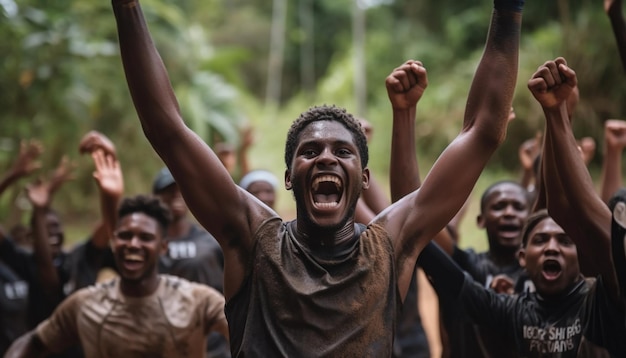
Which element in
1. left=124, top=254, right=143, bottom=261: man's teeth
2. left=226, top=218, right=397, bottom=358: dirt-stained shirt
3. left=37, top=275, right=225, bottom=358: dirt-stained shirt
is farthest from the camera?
left=124, top=254, right=143, bottom=261: man's teeth

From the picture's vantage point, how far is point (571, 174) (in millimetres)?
3656

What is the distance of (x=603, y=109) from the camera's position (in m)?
16.3

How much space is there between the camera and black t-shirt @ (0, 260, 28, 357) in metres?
6.89

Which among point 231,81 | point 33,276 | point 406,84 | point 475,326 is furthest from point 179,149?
point 231,81

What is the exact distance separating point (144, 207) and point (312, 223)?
7.29 feet

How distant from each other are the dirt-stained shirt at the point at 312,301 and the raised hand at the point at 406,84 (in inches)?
26.9

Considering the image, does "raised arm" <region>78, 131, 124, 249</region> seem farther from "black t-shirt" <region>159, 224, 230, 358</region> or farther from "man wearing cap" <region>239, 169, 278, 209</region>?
"man wearing cap" <region>239, 169, 278, 209</region>

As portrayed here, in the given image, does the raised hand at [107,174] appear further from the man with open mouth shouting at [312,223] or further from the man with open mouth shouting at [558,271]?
the man with open mouth shouting at [312,223]

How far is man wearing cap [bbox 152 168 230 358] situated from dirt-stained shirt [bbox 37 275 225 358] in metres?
1.61

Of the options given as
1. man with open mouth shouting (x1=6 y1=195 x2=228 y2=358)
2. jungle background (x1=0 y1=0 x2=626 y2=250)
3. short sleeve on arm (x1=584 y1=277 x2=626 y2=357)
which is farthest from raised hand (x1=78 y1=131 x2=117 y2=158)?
jungle background (x1=0 y1=0 x2=626 y2=250)

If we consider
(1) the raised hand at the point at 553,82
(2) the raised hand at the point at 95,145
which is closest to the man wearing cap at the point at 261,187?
(2) the raised hand at the point at 95,145

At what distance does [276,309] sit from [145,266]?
78.5 inches

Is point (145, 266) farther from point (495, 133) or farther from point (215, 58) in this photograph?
point (215, 58)

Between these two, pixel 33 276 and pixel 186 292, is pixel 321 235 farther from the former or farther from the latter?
pixel 33 276
